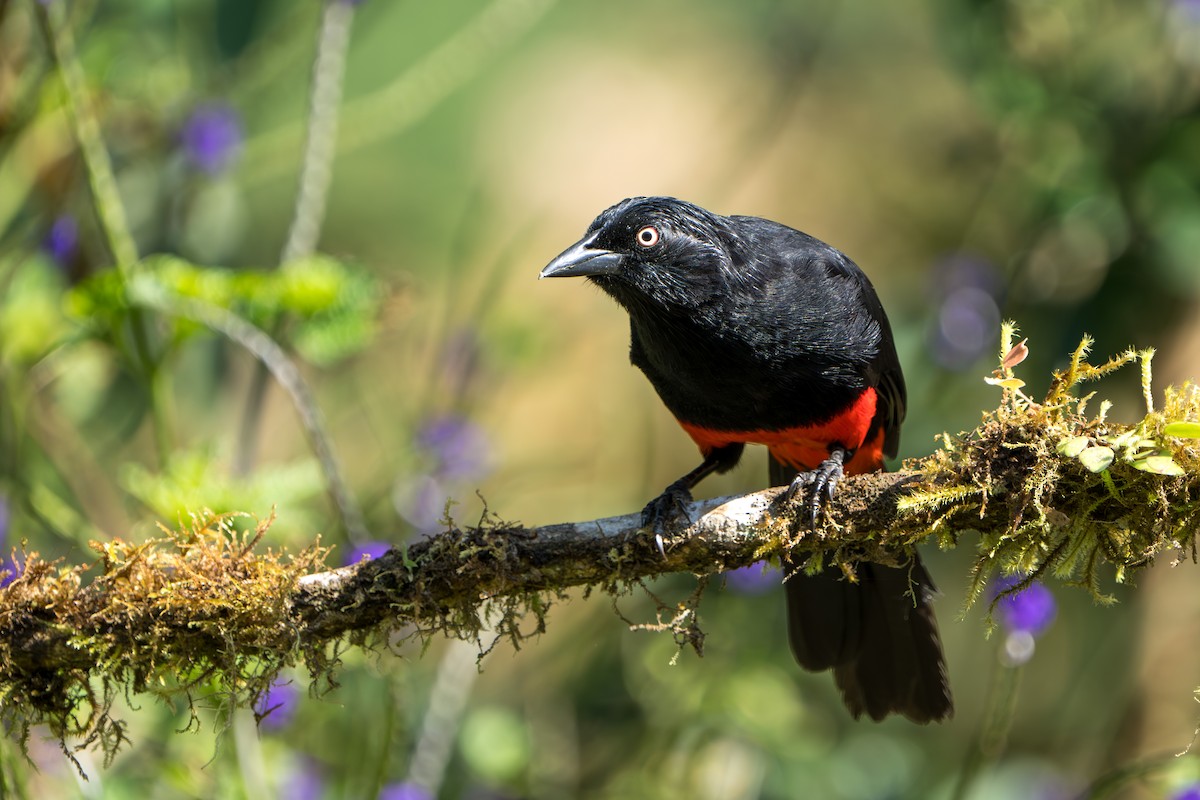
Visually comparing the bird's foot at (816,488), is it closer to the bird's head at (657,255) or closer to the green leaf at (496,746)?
the bird's head at (657,255)

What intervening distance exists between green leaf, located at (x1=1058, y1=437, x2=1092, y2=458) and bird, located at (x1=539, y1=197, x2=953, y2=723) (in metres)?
0.93

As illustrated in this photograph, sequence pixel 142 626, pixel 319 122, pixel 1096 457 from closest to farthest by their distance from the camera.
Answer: pixel 1096 457
pixel 142 626
pixel 319 122

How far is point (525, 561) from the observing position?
271 cm

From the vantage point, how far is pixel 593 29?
12820 mm

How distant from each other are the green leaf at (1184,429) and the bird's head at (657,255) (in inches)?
54.8

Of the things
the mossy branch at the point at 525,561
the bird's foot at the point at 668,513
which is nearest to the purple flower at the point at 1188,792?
the mossy branch at the point at 525,561

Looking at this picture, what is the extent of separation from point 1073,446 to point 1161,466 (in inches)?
6.2

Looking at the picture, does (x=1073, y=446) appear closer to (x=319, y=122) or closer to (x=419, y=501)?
(x=319, y=122)

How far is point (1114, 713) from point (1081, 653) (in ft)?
1.86

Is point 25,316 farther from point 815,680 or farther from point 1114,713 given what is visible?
point 1114,713

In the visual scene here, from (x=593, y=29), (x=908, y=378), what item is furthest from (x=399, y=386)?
(x=593, y=29)

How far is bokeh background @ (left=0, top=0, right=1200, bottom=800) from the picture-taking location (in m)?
3.84

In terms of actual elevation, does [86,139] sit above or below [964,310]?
below

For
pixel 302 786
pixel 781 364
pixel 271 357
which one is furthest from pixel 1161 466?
pixel 302 786
